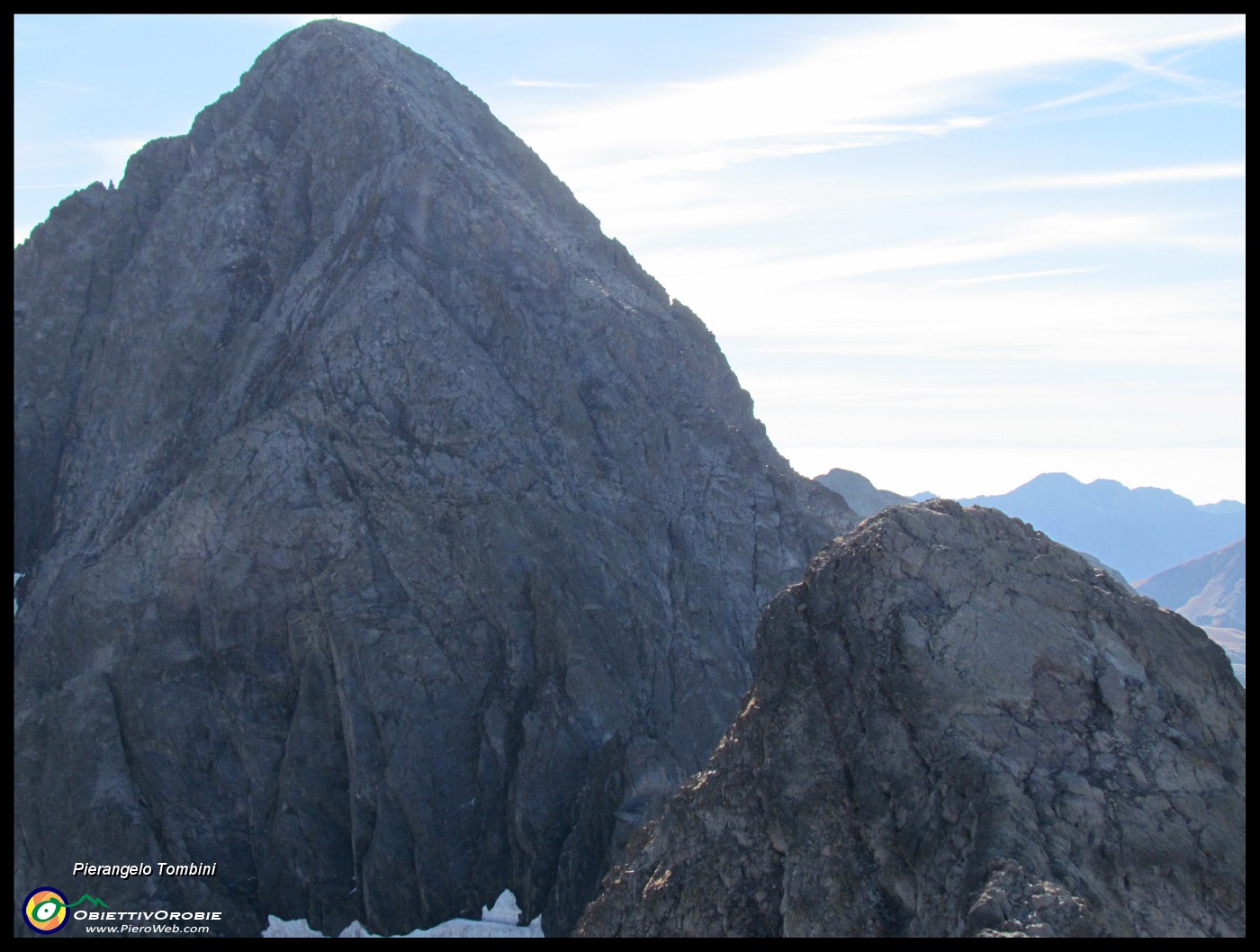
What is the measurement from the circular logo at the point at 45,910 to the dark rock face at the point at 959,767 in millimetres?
25069

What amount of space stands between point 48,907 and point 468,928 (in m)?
16.6

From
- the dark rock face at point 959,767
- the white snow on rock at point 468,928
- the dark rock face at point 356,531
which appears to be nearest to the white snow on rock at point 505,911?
the white snow on rock at point 468,928

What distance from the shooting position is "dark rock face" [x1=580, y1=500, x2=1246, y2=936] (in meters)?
22.1

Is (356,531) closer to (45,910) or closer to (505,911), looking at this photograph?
(505,911)

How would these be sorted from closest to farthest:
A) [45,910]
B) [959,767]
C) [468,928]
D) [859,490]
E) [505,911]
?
[959,767] → [45,910] → [468,928] → [505,911] → [859,490]

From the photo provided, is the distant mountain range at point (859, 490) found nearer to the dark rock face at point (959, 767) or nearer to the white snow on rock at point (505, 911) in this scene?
the white snow on rock at point (505, 911)

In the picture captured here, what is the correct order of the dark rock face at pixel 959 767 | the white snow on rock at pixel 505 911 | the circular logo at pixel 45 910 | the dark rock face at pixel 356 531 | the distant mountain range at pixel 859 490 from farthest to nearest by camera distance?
the distant mountain range at pixel 859 490, the dark rock face at pixel 356 531, the white snow on rock at pixel 505 911, the circular logo at pixel 45 910, the dark rock face at pixel 959 767

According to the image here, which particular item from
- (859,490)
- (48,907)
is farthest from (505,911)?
(859,490)

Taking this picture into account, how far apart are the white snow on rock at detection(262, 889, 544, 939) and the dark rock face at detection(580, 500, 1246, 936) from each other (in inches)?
616

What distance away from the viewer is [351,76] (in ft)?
183

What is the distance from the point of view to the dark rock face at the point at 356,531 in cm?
4441

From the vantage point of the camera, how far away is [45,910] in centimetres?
4188

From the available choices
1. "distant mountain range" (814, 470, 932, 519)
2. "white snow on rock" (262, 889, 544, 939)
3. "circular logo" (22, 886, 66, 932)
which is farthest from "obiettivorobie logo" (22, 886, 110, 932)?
"distant mountain range" (814, 470, 932, 519)

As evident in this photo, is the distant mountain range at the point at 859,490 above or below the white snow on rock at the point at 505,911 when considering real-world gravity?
above
